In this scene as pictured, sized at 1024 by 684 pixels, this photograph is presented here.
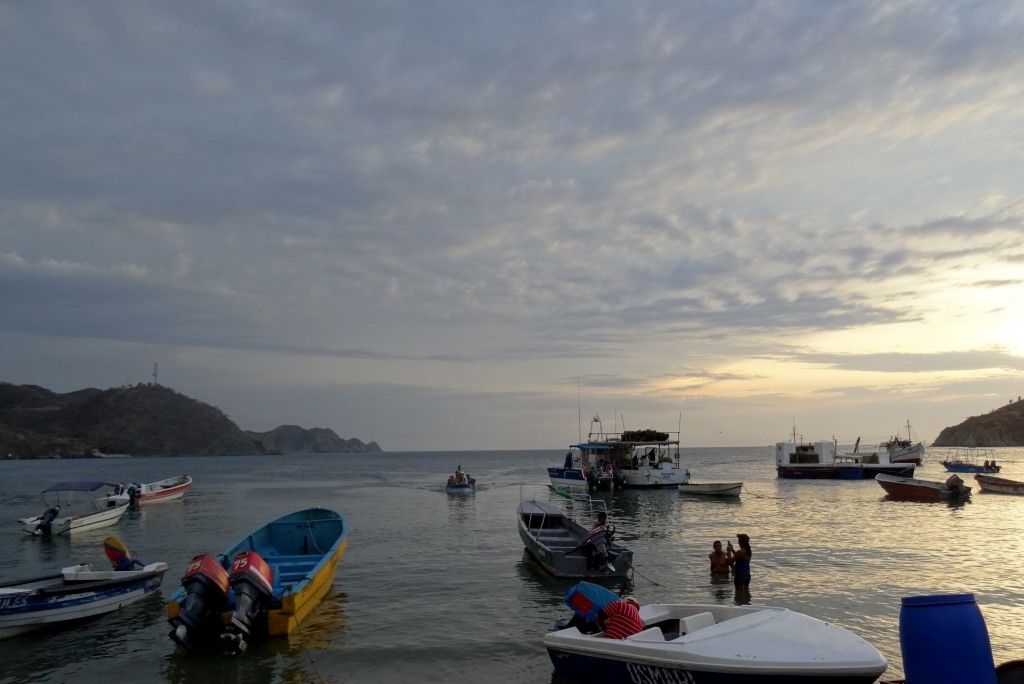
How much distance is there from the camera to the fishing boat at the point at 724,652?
8.78 m

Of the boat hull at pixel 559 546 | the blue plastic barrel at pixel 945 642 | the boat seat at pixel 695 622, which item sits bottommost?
the boat hull at pixel 559 546

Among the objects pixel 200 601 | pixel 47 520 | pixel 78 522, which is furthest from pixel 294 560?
pixel 78 522

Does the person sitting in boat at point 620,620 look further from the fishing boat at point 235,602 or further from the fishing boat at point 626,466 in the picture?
the fishing boat at point 626,466

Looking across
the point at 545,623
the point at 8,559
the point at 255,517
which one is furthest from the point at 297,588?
the point at 255,517

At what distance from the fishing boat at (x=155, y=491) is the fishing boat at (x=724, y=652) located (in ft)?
145

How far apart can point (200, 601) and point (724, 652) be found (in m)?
9.94

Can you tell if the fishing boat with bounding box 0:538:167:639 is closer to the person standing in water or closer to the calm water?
the calm water

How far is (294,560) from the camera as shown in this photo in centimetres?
1973

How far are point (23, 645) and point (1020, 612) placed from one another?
23.6 meters

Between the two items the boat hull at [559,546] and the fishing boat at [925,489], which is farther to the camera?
the fishing boat at [925,489]

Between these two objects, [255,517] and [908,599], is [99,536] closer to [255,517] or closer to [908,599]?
[255,517]

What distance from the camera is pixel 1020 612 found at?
16641mm

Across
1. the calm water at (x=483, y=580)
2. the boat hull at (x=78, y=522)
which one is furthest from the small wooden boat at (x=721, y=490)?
the boat hull at (x=78, y=522)

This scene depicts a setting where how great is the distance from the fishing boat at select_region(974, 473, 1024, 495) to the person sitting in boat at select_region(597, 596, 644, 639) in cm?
5598
